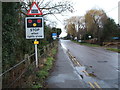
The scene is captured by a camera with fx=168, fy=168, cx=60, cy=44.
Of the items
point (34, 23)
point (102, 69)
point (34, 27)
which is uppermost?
point (34, 23)

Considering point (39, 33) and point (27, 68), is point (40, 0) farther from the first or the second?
point (27, 68)

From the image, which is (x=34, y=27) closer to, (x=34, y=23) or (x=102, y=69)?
(x=34, y=23)

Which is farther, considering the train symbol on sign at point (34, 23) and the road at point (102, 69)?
the train symbol on sign at point (34, 23)

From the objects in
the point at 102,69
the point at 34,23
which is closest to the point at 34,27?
the point at 34,23

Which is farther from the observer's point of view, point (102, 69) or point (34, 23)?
point (102, 69)

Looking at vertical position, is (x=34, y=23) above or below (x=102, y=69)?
above

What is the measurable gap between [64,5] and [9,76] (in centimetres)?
1217

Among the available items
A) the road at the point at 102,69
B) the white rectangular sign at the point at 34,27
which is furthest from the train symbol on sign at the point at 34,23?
the road at the point at 102,69

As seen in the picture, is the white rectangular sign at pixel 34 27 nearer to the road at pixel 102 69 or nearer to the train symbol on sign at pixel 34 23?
the train symbol on sign at pixel 34 23

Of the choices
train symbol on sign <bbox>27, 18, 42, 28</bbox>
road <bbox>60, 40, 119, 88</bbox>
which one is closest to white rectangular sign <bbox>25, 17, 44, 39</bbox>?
train symbol on sign <bbox>27, 18, 42, 28</bbox>

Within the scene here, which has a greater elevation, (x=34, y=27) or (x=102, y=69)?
→ (x=34, y=27)

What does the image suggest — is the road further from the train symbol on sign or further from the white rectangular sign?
the train symbol on sign

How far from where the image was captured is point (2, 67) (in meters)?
5.51

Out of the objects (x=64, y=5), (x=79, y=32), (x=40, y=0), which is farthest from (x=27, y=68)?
(x=79, y=32)
